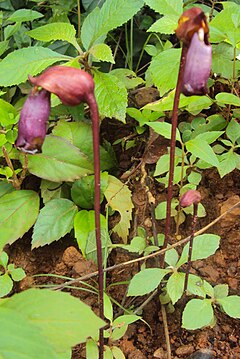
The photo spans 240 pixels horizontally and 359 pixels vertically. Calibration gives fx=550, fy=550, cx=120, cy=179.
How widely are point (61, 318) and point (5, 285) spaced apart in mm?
506

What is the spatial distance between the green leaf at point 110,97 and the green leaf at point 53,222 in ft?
0.95

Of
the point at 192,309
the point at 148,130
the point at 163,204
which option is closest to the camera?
the point at 192,309

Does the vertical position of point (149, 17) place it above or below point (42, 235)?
above

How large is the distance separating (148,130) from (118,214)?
34 cm

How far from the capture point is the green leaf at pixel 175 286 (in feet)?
3.96

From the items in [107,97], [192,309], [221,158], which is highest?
[107,97]

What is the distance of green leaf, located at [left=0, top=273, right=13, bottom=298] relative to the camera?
4.38 ft

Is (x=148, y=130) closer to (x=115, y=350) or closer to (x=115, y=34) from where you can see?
(x=115, y=34)

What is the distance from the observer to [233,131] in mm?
1590

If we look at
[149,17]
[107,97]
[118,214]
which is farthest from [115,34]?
[118,214]

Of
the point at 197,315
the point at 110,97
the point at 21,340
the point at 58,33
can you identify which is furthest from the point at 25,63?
the point at 21,340

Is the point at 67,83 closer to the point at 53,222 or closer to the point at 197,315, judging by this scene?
the point at 197,315

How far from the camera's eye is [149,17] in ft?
7.34

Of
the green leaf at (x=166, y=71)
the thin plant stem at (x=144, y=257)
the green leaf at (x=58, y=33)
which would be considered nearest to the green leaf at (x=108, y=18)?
the green leaf at (x=58, y=33)
